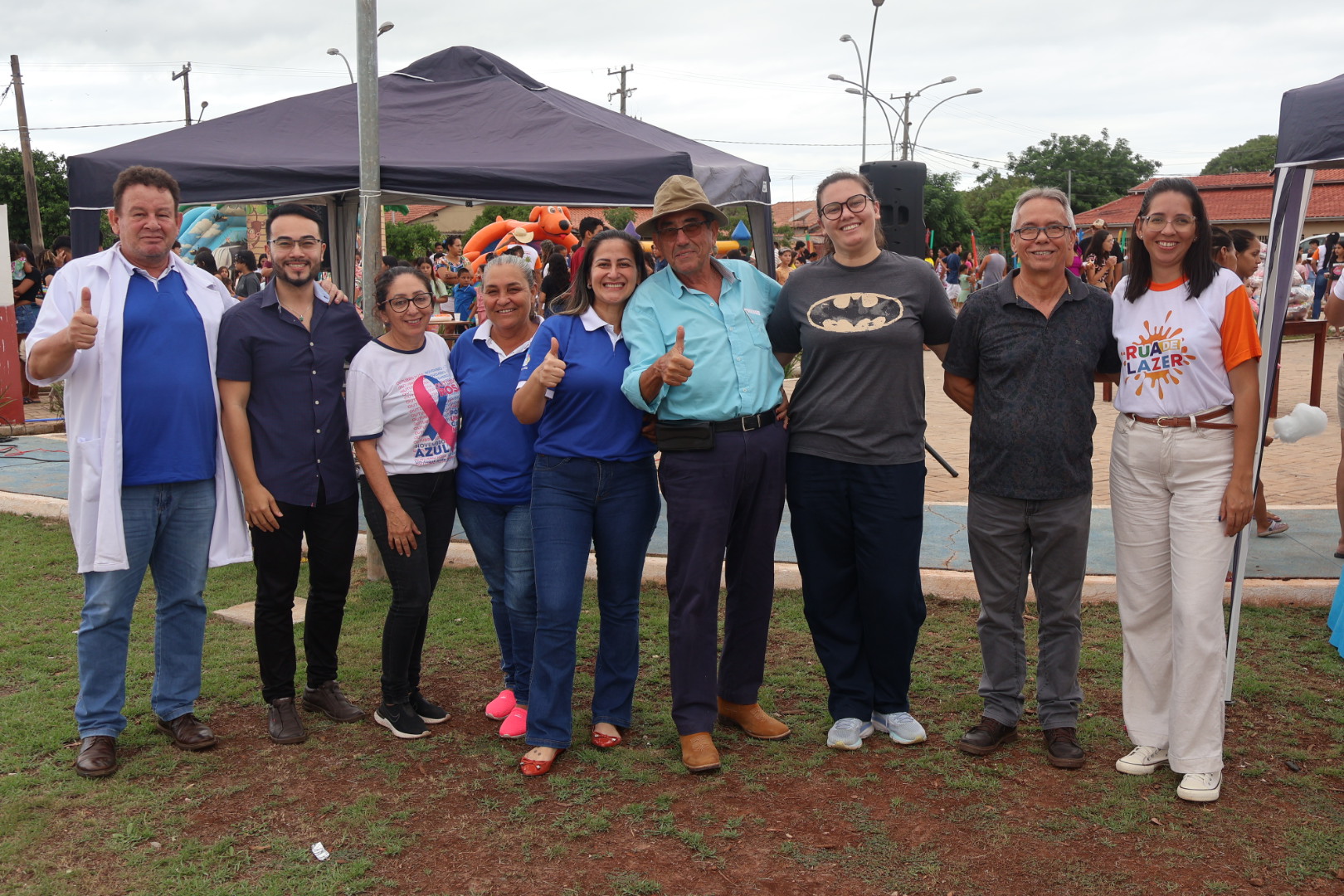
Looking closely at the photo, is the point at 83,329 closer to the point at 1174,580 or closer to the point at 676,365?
the point at 676,365

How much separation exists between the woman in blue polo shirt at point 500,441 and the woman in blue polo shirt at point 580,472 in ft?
0.44

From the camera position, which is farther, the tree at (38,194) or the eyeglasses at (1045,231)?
the tree at (38,194)

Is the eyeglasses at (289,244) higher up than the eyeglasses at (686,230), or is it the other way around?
the eyeglasses at (686,230)

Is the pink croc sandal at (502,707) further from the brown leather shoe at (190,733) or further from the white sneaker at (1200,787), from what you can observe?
the white sneaker at (1200,787)

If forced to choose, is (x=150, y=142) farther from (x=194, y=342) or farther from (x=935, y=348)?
(x=935, y=348)

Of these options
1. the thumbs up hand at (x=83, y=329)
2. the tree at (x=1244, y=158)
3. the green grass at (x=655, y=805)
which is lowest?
the green grass at (x=655, y=805)

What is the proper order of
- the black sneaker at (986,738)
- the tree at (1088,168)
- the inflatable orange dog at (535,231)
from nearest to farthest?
the black sneaker at (986,738), the inflatable orange dog at (535,231), the tree at (1088,168)

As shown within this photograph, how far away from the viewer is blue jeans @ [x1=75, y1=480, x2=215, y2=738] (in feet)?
12.6

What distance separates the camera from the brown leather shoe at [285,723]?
13.5 feet

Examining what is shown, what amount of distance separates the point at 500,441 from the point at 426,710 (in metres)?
1.18

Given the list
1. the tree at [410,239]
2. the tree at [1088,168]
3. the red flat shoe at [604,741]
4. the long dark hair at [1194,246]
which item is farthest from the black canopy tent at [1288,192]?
the tree at [1088,168]

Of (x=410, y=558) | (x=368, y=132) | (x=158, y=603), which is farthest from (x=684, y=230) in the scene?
(x=368, y=132)

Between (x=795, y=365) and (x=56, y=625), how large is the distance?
1060 cm

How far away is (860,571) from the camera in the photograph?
395 cm
